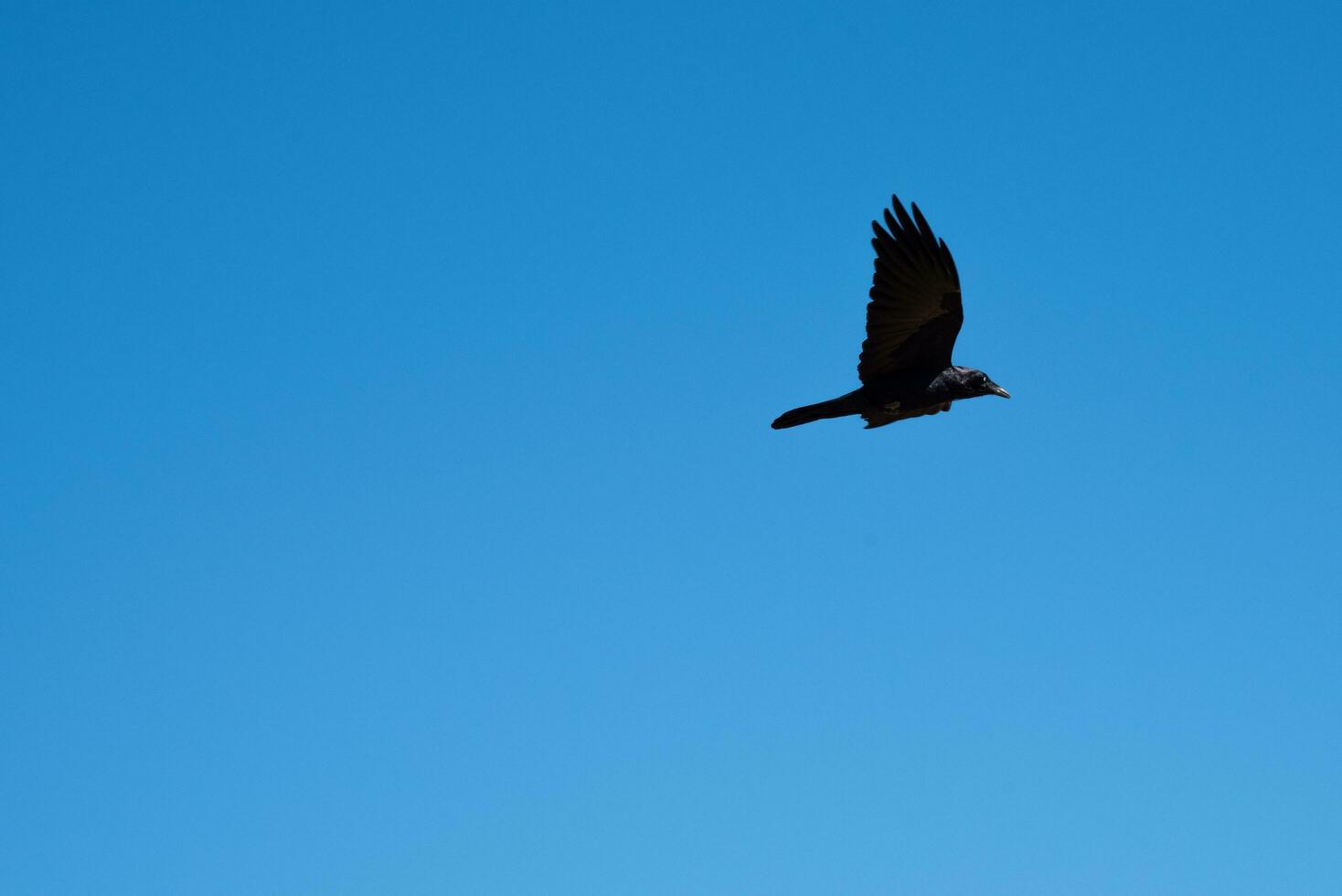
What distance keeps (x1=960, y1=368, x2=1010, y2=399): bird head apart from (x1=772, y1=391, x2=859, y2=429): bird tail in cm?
175

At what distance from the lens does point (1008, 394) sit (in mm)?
24578

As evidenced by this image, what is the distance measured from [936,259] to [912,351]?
161 centimetres

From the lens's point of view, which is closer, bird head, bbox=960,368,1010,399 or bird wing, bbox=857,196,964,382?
bird wing, bbox=857,196,964,382

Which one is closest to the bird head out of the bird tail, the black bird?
the black bird

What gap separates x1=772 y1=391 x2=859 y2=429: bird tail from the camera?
77.5 feet

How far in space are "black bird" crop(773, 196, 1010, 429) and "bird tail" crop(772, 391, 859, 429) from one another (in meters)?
0.01

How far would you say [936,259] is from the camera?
22.9 meters

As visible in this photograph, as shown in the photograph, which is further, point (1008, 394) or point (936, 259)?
point (1008, 394)

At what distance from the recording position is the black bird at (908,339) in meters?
23.0

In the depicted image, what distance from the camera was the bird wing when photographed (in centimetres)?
2292

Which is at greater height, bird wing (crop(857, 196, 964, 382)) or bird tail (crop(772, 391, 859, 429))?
bird wing (crop(857, 196, 964, 382))

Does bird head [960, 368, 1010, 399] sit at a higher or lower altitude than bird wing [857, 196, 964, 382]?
lower

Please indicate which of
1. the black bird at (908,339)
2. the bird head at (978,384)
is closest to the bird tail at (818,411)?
the black bird at (908,339)

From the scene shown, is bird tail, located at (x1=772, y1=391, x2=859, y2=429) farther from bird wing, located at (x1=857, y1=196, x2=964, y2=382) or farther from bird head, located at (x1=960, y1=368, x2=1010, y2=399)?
bird head, located at (x1=960, y1=368, x2=1010, y2=399)
